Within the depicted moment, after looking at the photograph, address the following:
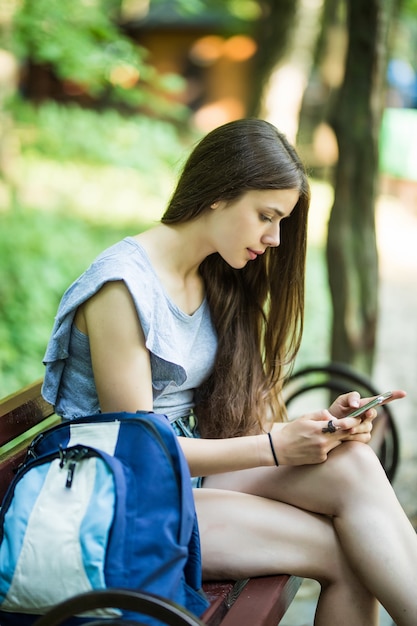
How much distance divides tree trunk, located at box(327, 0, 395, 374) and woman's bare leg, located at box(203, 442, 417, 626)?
1.78 meters

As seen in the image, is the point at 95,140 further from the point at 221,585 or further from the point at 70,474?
the point at 70,474

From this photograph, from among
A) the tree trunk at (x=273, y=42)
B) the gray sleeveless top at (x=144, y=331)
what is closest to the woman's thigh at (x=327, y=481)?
the gray sleeveless top at (x=144, y=331)

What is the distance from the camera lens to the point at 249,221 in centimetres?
224

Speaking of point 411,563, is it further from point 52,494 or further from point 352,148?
point 352,148

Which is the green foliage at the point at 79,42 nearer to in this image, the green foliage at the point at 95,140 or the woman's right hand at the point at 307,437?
the green foliage at the point at 95,140

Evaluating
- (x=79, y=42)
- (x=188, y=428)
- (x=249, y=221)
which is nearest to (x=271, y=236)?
(x=249, y=221)

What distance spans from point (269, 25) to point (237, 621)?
26.8ft

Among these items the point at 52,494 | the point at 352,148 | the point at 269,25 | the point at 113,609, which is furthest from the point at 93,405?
the point at 269,25

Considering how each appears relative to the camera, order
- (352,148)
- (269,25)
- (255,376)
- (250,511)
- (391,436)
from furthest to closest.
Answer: (269,25) < (352,148) < (391,436) < (255,376) < (250,511)

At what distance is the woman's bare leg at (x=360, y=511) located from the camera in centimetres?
201

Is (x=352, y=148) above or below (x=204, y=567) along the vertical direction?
above

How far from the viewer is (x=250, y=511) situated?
2170mm

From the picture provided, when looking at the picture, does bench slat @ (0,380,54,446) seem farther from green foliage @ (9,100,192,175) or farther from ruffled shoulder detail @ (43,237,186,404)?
green foliage @ (9,100,192,175)

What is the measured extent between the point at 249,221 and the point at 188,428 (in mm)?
688
